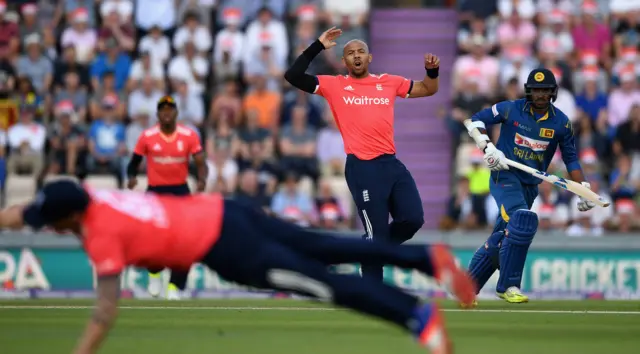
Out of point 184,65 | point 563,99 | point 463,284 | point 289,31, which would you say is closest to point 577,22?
point 563,99

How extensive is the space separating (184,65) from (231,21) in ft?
4.06

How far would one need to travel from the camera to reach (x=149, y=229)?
7.94 metres

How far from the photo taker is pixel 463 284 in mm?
8344

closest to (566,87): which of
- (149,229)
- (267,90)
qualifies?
(267,90)

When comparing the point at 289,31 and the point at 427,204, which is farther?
the point at 289,31

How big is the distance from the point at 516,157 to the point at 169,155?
460 cm

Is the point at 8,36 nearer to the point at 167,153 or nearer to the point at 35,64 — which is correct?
the point at 35,64

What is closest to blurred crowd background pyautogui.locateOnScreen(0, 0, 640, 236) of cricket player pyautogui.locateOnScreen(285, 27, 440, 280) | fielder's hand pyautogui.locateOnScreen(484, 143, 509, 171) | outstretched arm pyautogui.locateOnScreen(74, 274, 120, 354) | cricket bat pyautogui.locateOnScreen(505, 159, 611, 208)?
cricket bat pyautogui.locateOnScreen(505, 159, 611, 208)

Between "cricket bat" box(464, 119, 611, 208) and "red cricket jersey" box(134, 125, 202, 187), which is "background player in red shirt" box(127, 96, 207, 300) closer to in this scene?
"red cricket jersey" box(134, 125, 202, 187)

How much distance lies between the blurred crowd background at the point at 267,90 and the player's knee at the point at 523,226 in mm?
6967

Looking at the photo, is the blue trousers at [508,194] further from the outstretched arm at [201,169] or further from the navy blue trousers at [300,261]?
the navy blue trousers at [300,261]

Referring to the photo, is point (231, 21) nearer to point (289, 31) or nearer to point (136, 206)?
point (289, 31)

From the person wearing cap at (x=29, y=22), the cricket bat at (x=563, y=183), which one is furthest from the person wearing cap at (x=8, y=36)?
the cricket bat at (x=563, y=183)

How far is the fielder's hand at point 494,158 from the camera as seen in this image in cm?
1313
